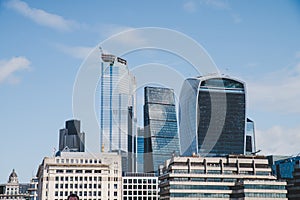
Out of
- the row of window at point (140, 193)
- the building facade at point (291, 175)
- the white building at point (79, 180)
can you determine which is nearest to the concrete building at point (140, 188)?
the row of window at point (140, 193)

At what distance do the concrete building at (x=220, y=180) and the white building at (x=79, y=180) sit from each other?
14.0 metres

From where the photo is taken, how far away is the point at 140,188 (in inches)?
5305

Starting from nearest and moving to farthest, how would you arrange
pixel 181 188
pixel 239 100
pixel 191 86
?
pixel 181 188 → pixel 191 86 → pixel 239 100

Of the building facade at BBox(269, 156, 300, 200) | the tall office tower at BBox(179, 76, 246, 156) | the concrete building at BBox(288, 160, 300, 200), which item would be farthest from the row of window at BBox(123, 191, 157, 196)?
the tall office tower at BBox(179, 76, 246, 156)

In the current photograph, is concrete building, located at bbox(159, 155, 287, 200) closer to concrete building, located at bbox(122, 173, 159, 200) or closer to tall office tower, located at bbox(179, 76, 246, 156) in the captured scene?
concrete building, located at bbox(122, 173, 159, 200)

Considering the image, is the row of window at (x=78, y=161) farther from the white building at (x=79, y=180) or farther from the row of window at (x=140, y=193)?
the row of window at (x=140, y=193)

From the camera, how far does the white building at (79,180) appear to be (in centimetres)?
10875

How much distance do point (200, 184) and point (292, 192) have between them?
2947cm

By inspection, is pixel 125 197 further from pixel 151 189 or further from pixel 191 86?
pixel 191 86

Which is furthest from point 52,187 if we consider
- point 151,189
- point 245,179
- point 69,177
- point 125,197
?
point 245,179

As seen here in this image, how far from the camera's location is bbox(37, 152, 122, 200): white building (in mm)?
108750

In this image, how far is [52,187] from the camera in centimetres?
10844

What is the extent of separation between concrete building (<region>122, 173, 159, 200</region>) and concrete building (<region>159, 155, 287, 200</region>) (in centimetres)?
2037

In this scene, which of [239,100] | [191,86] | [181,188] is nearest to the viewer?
[181,188]
